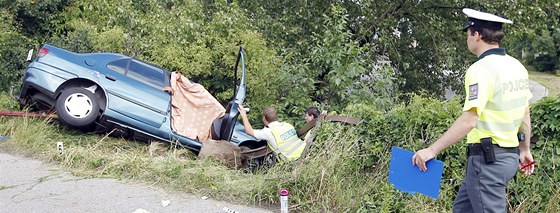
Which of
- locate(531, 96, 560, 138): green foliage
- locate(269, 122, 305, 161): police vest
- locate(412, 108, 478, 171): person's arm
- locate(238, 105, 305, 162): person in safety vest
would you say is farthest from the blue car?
locate(412, 108, 478, 171): person's arm

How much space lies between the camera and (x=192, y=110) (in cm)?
816

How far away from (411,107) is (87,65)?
4458 mm

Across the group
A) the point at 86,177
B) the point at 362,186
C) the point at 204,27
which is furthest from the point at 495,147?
the point at 204,27

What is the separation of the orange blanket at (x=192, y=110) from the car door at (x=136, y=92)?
0.17 meters

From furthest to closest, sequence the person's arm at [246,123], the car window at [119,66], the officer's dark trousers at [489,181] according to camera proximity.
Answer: the car window at [119,66] < the person's arm at [246,123] < the officer's dark trousers at [489,181]

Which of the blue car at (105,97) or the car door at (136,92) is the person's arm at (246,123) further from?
the car door at (136,92)

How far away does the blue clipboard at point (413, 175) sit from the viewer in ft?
12.1

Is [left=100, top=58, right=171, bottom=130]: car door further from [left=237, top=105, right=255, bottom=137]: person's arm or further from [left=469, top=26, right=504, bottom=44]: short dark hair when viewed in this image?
[left=469, top=26, right=504, bottom=44]: short dark hair

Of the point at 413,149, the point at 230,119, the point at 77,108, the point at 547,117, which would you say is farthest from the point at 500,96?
the point at 77,108

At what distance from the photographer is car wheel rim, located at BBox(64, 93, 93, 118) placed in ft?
24.3

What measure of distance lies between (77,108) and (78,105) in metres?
0.04

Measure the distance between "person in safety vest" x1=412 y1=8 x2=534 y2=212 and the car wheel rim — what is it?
5.12m

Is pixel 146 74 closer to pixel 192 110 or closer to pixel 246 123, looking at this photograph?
pixel 192 110

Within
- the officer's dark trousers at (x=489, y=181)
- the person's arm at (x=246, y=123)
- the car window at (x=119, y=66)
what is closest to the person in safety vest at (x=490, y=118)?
the officer's dark trousers at (x=489, y=181)
